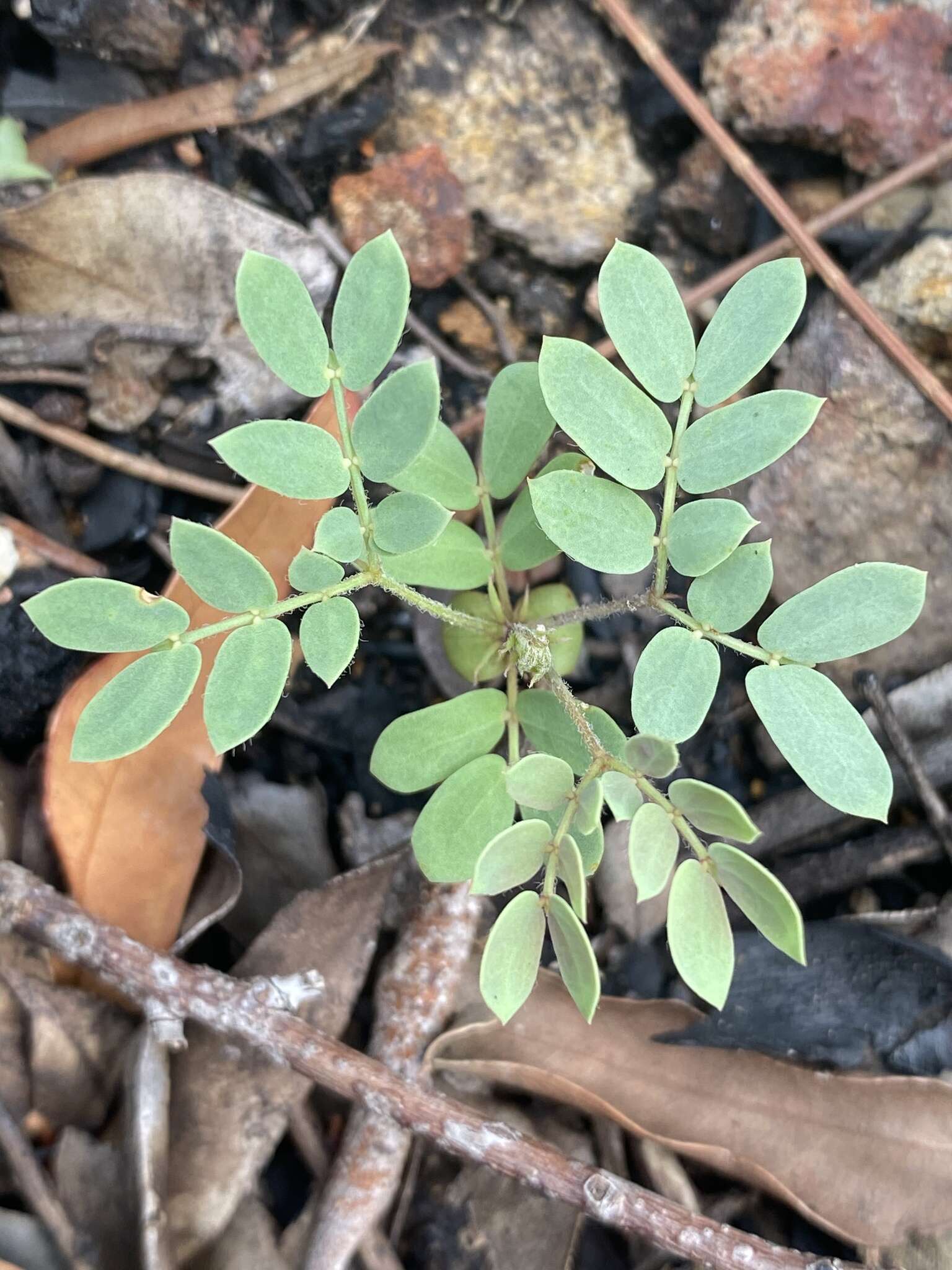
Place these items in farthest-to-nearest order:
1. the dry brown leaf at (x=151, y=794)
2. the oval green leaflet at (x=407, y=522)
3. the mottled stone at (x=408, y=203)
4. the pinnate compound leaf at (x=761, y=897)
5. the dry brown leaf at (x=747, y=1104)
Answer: the mottled stone at (x=408, y=203) → the dry brown leaf at (x=151, y=794) → the dry brown leaf at (x=747, y=1104) → the oval green leaflet at (x=407, y=522) → the pinnate compound leaf at (x=761, y=897)

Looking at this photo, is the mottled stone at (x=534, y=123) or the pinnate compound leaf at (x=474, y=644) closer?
the pinnate compound leaf at (x=474, y=644)

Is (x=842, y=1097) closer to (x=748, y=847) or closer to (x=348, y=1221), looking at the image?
(x=748, y=847)

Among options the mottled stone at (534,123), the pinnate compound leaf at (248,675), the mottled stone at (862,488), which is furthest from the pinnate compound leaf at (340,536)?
the mottled stone at (534,123)

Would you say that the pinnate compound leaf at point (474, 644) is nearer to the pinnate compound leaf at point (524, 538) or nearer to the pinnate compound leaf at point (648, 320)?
the pinnate compound leaf at point (524, 538)

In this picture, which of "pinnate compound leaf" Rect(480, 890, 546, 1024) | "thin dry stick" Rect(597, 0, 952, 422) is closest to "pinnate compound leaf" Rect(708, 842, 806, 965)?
"pinnate compound leaf" Rect(480, 890, 546, 1024)

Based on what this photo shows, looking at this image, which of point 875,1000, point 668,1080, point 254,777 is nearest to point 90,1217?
point 254,777
